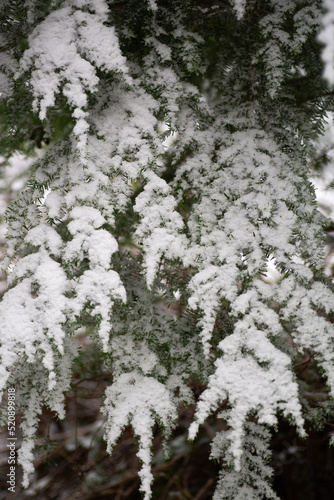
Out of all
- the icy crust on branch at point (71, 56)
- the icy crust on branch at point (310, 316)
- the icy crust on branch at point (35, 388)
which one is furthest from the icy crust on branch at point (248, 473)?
the icy crust on branch at point (71, 56)

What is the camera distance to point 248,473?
1.01 metres

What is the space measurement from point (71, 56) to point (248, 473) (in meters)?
1.33

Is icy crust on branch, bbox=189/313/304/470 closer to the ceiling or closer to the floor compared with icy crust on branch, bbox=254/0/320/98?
closer to the floor

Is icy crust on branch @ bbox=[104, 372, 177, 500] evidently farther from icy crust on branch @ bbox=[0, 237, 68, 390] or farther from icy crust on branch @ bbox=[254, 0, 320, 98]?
icy crust on branch @ bbox=[254, 0, 320, 98]

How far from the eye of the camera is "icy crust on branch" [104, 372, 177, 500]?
3.26 ft

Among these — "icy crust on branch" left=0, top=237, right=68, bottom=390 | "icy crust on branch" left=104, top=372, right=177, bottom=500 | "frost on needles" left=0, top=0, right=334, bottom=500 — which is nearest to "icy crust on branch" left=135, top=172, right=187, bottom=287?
"frost on needles" left=0, top=0, right=334, bottom=500

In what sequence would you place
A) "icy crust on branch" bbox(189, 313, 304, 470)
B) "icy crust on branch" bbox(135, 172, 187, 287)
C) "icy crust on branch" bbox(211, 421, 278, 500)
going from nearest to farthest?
"icy crust on branch" bbox(189, 313, 304, 470) < "icy crust on branch" bbox(135, 172, 187, 287) < "icy crust on branch" bbox(211, 421, 278, 500)

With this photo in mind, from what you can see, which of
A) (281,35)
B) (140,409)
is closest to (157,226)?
(140,409)

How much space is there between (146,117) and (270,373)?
2.67 ft

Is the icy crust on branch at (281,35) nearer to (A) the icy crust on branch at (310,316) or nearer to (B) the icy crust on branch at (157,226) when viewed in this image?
(B) the icy crust on branch at (157,226)

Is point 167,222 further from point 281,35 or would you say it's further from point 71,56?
point 281,35

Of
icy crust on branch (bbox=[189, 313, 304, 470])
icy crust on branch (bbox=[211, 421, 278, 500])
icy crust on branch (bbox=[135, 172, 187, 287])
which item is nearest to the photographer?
icy crust on branch (bbox=[189, 313, 304, 470])

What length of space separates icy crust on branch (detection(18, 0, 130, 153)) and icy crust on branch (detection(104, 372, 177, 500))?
0.81m

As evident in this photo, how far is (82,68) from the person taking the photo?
0.85m
